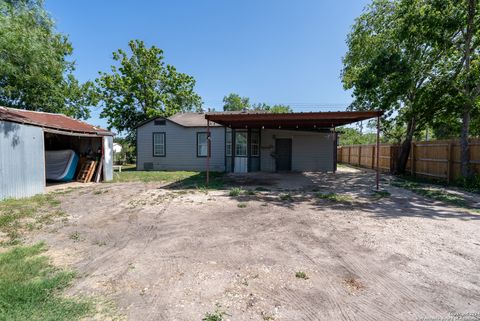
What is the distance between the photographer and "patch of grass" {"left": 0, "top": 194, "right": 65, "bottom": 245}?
15.3 feet

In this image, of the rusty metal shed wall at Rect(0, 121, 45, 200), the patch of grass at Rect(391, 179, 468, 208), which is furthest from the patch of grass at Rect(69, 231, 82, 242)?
the patch of grass at Rect(391, 179, 468, 208)

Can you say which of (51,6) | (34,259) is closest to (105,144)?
(51,6)

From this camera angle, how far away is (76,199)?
754cm

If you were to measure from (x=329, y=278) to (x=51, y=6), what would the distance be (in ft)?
37.3

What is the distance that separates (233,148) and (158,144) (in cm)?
523

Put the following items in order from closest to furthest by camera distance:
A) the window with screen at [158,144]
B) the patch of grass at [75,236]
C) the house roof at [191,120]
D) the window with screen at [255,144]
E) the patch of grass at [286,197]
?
the patch of grass at [75,236]
the patch of grass at [286,197]
the window with screen at [255,144]
the house roof at [191,120]
the window with screen at [158,144]

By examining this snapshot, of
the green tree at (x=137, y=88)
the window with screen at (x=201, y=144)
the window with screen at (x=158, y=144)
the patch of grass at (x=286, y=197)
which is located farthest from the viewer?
the green tree at (x=137, y=88)

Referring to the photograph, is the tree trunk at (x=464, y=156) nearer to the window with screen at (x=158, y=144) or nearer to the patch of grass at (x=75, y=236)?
the patch of grass at (x=75, y=236)

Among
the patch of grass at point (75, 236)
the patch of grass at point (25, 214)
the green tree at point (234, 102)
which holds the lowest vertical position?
the patch of grass at point (75, 236)

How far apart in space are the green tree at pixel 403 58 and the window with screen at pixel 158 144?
460 inches

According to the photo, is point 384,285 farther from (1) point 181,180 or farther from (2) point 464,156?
(2) point 464,156

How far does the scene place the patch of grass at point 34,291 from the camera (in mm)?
2271

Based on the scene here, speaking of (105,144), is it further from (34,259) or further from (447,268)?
(447,268)

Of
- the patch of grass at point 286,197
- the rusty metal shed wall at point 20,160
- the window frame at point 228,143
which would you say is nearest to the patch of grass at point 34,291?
the rusty metal shed wall at point 20,160
